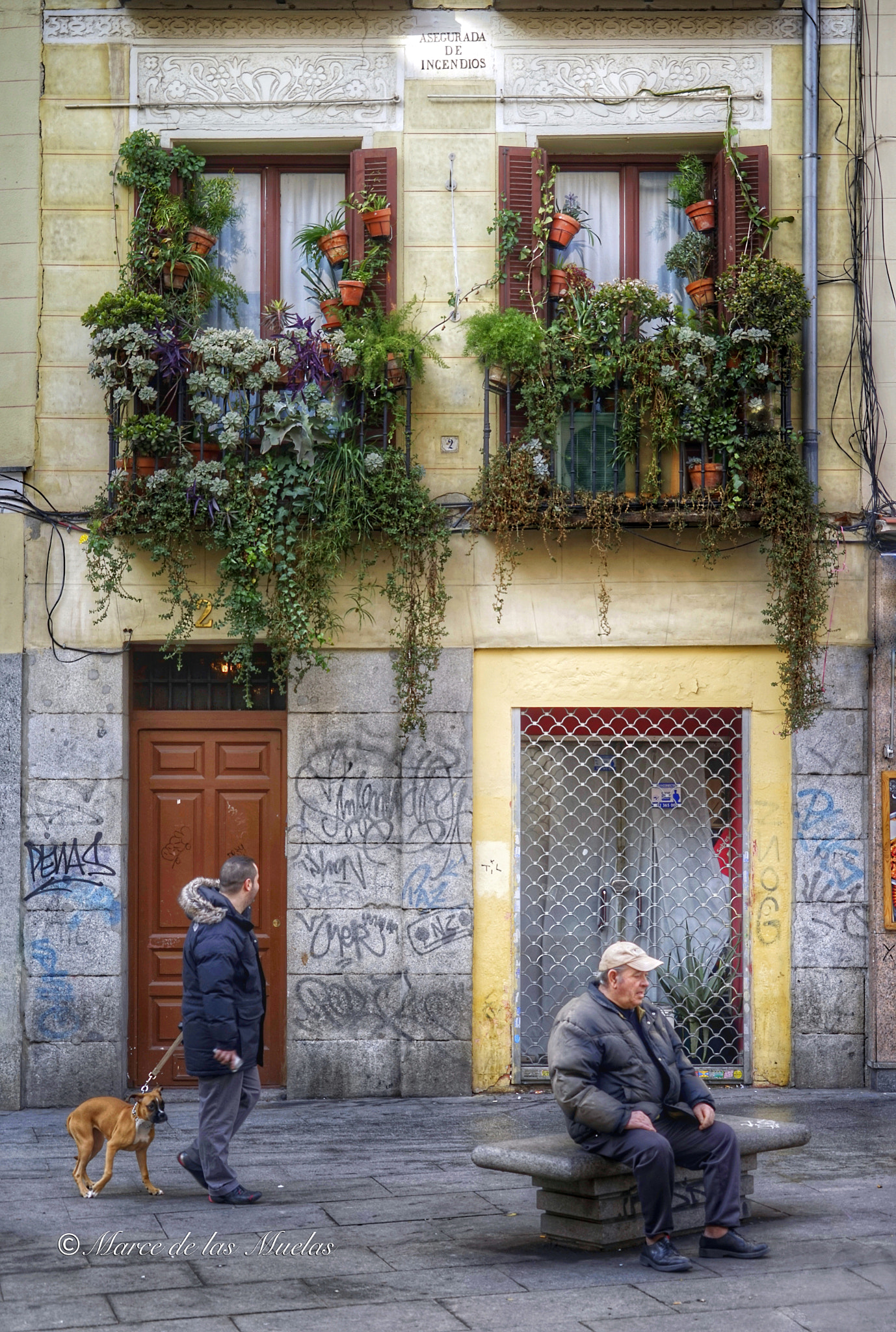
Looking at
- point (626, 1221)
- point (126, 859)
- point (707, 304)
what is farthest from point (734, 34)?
point (626, 1221)

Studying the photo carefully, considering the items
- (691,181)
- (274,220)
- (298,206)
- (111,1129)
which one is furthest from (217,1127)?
(691,181)

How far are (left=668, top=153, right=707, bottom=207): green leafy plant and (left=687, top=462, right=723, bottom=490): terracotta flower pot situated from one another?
1.90 meters

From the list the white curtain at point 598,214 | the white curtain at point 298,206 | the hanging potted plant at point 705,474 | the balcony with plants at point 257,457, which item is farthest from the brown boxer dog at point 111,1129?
the white curtain at point 598,214

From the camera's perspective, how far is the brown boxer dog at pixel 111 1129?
6.70m

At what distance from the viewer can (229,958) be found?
21.9 feet

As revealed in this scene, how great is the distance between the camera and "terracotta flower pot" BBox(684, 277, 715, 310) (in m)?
9.43

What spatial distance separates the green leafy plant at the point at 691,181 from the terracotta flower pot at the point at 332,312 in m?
2.51

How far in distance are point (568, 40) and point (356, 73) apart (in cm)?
147

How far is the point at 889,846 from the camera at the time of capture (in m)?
9.29

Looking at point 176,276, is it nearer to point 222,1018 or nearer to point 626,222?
point 626,222

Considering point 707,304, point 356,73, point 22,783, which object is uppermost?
point 356,73

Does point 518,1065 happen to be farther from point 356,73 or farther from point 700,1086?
point 356,73

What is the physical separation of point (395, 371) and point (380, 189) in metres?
1.27

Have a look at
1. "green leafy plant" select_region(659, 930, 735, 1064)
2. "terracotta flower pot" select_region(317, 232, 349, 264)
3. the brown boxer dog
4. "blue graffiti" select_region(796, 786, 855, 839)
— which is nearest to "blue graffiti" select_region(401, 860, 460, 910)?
"green leafy plant" select_region(659, 930, 735, 1064)
